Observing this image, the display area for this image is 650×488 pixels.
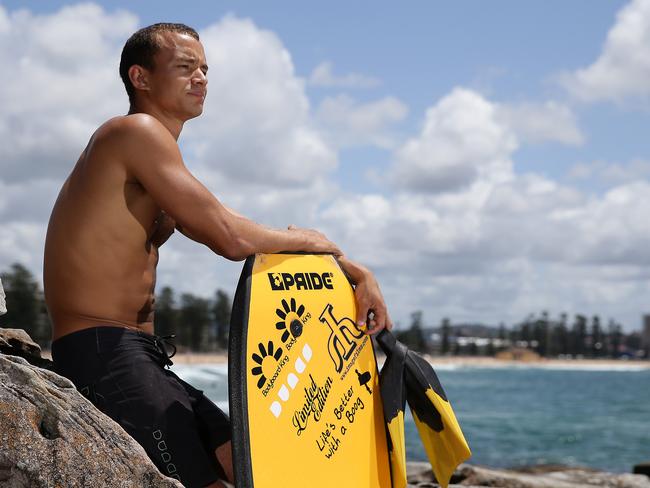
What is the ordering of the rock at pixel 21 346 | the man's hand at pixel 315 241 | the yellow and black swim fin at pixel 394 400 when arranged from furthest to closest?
the rock at pixel 21 346 < the yellow and black swim fin at pixel 394 400 < the man's hand at pixel 315 241

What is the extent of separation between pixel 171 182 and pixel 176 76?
494 mm

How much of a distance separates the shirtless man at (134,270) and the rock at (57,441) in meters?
0.11

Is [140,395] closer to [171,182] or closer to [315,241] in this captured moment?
[171,182]

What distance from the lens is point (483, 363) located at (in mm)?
149125

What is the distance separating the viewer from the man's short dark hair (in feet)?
10.5

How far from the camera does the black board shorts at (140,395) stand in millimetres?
2904

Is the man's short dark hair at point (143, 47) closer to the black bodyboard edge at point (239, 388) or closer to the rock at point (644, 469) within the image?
the black bodyboard edge at point (239, 388)

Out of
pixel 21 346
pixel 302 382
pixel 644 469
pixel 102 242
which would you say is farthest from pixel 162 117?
pixel 644 469

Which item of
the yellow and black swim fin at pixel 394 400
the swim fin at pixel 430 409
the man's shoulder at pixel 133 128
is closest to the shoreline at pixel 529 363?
the swim fin at pixel 430 409

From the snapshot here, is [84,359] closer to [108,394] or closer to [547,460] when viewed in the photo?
[108,394]

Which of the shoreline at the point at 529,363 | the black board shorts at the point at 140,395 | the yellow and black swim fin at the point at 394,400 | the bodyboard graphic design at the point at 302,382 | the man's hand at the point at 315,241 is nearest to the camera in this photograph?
the black board shorts at the point at 140,395

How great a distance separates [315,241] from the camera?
3529mm

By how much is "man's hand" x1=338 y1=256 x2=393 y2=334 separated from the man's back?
0.94m

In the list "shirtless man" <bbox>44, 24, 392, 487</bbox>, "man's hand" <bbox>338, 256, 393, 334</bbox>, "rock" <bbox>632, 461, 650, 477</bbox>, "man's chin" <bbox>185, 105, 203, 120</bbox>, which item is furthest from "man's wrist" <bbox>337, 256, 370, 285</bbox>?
"rock" <bbox>632, 461, 650, 477</bbox>
